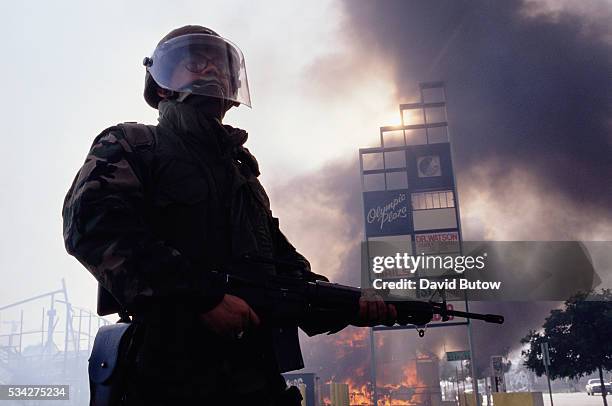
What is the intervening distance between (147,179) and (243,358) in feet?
2.19

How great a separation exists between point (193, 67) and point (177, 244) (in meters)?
0.78

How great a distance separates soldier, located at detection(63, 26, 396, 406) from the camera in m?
1.51

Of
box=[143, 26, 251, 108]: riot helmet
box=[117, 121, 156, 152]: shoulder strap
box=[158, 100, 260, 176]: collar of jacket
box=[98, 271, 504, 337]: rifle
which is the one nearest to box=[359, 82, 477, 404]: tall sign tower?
box=[98, 271, 504, 337]: rifle

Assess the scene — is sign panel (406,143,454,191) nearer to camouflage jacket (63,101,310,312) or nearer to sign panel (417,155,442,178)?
sign panel (417,155,442,178)

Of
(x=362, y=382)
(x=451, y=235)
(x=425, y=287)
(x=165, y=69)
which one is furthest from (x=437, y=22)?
(x=165, y=69)

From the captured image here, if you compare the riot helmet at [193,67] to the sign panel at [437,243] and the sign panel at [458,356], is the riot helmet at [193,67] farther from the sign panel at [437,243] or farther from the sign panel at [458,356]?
the sign panel at [437,243]

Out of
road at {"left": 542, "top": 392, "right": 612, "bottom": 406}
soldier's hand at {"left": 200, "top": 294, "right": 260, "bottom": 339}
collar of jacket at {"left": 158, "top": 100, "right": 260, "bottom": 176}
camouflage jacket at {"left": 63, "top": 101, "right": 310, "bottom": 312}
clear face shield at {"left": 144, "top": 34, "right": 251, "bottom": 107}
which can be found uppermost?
clear face shield at {"left": 144, "top": 34, "right": 251, "bottom": 107}

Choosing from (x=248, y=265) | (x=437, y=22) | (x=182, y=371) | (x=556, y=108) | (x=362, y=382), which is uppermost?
(x=437, y=22)

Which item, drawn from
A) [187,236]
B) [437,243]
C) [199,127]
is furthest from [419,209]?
[187,236]

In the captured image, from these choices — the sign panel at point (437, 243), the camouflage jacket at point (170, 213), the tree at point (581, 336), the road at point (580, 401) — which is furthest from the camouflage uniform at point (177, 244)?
the tree at point (581, 336)

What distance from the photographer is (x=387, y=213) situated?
19984mm

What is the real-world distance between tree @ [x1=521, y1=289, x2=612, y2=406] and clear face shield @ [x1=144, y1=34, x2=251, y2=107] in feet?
94.2

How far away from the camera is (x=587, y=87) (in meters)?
26.7

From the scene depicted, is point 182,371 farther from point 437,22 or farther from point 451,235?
point 437,22
